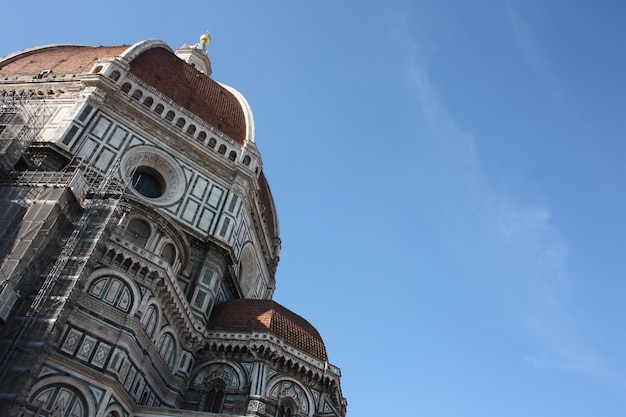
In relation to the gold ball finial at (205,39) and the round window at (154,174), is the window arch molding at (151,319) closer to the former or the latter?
the round window at (154,174)

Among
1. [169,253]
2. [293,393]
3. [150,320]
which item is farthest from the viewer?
[169,253]

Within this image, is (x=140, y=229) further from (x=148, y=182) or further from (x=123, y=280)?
(x=148, y=182)

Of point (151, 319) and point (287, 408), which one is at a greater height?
point (151, 319)

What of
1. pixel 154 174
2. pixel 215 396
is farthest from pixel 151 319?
pixel 154 174

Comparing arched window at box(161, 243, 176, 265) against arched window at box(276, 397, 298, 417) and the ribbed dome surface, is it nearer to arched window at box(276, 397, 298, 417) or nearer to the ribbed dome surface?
arched window at box(276, 397, 298, 417)

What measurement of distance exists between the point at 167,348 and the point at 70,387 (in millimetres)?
3720

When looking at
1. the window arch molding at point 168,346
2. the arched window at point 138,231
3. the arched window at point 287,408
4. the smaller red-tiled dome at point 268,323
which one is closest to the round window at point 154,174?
the arched window at point 138,231

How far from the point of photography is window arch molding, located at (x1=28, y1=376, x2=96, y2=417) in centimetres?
1352

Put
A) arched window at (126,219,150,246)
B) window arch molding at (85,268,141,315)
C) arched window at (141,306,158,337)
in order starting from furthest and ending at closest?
1. arched window at (126,219,150,246)
2. arched window at (141,306,158,337)
3. window arch molding at (85,268,141,315)

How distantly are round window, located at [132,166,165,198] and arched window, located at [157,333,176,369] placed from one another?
6.17m

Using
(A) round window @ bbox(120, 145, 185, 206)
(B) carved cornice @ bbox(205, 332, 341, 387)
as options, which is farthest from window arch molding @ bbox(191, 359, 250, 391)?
(A) round window @ bbox(120, 145, 185, 206)

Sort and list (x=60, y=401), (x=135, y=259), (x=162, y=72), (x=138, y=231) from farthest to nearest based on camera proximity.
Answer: (x=162, y=72), (x=138, y=231), (x=135, y=259), (x=60, y=401)

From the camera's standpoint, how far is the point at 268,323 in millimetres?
18641

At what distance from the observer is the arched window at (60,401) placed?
525 inches
